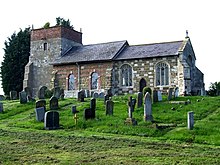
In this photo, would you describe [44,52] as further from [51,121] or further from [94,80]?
[51,121]

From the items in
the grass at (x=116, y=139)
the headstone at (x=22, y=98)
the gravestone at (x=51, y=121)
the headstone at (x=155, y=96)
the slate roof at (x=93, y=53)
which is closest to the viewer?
the grass at (x=116, y=139)

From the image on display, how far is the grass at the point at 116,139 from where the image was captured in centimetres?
1123

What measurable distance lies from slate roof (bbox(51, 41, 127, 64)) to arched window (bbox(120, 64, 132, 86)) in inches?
65.3

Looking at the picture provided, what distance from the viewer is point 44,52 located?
45.1m

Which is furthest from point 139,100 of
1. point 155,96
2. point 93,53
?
point 93,53

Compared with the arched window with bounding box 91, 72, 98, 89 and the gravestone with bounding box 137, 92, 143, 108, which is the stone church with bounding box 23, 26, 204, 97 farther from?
the gravestone with bounding box 137, 92, 143, 108

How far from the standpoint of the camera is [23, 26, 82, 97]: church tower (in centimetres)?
4444

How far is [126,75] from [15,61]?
20.8 metres

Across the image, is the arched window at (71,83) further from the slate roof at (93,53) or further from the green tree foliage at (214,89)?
the green tree foliage at (214,89)

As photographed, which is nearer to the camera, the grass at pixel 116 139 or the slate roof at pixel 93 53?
the grass at pixel 116 139

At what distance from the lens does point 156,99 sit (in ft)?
81.8

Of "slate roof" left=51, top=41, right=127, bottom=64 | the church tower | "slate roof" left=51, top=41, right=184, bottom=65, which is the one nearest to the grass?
"slate roof" left=51, top=41, right=184, bottom=65

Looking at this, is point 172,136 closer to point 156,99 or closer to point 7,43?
point 156,99

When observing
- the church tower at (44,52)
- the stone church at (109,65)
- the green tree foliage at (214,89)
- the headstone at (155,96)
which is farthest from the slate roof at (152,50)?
the headstone at (155,96)
